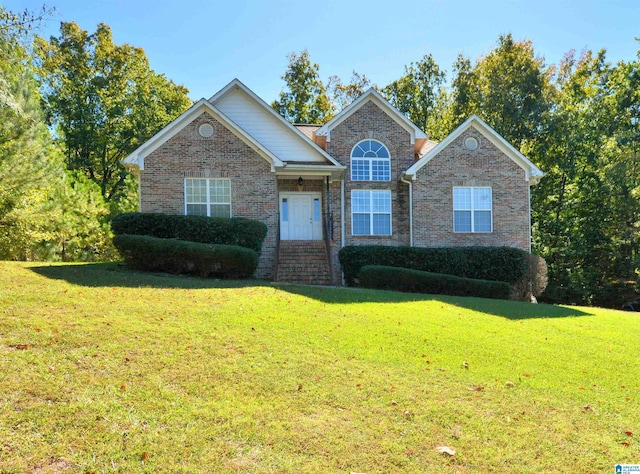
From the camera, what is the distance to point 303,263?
15.0 meters

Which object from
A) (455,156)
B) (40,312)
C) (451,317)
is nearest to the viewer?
(40,312)

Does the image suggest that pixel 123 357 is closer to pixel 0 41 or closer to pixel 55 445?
pixel 55 445

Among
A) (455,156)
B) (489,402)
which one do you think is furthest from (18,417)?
(455,156)

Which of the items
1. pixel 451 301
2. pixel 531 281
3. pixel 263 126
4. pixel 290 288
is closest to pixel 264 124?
pixel 263 126

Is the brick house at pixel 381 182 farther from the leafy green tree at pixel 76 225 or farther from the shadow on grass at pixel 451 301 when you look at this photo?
the leafy green tree at pixel 76 225

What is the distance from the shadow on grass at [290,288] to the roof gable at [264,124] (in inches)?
266

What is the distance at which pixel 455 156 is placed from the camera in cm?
1669

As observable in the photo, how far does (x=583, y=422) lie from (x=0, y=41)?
10.9 meters

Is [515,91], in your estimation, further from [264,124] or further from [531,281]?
[264,124]

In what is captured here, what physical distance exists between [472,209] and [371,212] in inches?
162

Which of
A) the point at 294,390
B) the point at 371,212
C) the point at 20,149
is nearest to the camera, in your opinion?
the point at 294,390

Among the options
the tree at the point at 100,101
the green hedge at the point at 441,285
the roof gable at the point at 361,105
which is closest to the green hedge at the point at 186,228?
the green hedge at the point at 441,285

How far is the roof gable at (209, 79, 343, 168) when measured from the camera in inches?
652

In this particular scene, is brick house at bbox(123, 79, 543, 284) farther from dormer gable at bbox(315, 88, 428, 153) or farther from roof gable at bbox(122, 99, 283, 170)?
roof gable at bbox(122, 99, 283, 170)
